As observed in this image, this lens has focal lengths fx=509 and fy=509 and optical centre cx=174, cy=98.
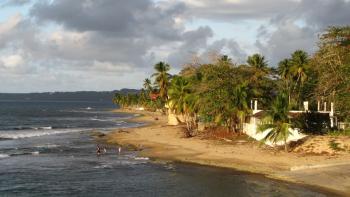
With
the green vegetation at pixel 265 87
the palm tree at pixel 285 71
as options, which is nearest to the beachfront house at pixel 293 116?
the green vegetation at pixel 265 87

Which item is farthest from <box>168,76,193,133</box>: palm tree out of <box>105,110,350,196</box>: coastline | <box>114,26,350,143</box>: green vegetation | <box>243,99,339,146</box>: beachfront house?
<box>243,99,339,146</box>: beachfront house

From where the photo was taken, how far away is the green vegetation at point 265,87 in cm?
5006

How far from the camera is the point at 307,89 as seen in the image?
81.9 m

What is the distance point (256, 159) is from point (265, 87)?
2605cm

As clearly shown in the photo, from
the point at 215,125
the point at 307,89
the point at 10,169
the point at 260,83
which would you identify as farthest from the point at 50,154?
the point at 307,89

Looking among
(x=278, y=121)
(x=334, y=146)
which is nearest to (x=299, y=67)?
(x=278, y=121)

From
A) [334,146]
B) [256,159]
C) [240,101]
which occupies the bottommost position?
[256,159]

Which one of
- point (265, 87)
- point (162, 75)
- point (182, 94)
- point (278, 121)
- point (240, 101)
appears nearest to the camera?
point (278, 121)

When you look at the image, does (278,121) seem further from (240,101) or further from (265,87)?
(265,87)

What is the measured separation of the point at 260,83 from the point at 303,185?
3661cm

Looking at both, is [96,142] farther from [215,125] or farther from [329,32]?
[329,32]

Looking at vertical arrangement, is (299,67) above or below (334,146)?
above

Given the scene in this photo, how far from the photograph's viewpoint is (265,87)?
73.4m

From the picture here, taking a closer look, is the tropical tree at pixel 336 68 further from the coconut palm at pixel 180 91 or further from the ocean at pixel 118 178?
the coconut palm at pixel 180 91
